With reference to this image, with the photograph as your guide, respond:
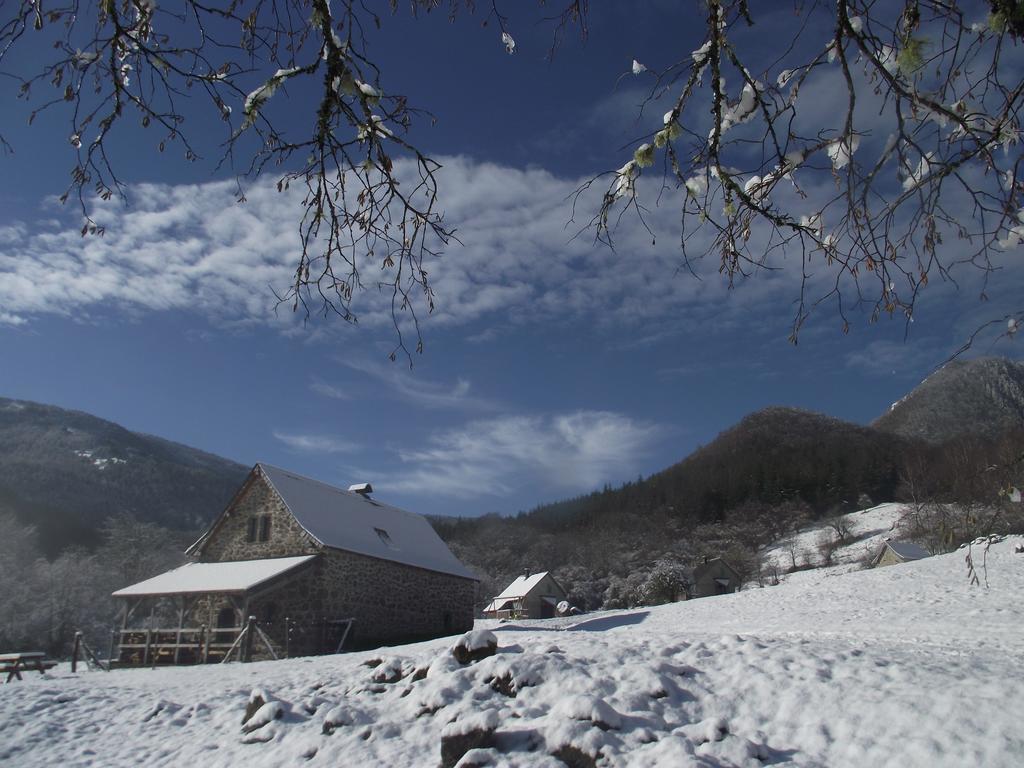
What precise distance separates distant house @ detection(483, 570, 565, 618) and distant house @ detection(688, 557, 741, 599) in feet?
36.7

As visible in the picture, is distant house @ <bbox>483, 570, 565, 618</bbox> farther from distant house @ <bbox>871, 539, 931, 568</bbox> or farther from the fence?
the fence

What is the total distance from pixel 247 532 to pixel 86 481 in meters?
83.8

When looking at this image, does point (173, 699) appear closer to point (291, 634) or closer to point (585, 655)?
point (585, 655)

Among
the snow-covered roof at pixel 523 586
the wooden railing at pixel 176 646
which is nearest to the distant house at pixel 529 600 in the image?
the snow-covered roof at pixel 523 586

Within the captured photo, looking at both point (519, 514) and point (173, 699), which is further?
point (519, 514)

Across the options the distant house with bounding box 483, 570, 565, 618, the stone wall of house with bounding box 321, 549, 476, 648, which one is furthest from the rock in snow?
the distant house with bounding box 483, 570, 565, 618

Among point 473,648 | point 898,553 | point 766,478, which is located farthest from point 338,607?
point 766,478

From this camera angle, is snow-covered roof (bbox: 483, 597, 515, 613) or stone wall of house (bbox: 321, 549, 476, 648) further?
snow-covered roof (bbox: 483, 597, 515, 613)

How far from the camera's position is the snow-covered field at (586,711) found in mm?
6371

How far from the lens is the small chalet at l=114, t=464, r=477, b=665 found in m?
20.5

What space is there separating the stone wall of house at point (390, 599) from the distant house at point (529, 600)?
22.9m

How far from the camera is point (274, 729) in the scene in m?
8.31

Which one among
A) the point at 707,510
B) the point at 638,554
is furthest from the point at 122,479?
the point at 707,510

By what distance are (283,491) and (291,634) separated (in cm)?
566
